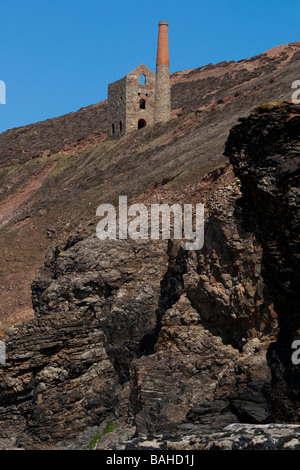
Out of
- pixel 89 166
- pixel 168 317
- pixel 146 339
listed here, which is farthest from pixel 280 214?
pixel 89 166

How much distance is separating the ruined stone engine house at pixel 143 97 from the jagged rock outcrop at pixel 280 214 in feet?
140

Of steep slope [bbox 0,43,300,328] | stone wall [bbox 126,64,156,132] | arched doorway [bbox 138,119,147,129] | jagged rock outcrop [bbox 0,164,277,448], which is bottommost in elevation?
jagged rock outcrop [bbox 0,164,277,448]

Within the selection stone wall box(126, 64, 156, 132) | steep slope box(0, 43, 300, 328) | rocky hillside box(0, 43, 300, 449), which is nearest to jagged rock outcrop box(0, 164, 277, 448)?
rocky hillside box(0, 43, 300, 449)

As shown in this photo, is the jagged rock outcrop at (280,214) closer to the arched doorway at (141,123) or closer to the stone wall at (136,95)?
the stone wall at (136,95)

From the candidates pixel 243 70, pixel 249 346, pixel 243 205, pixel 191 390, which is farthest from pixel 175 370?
pixel 243 70

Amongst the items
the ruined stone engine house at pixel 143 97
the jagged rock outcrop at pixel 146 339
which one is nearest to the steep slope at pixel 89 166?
the ruined stone engine house at pixel 143 97

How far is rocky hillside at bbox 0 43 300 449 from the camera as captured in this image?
9336 millimetres

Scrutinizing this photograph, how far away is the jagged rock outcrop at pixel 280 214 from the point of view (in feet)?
28.7

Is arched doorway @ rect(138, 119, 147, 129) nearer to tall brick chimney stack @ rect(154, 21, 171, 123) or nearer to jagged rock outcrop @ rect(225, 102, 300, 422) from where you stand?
tall brick chimney stack @ rect(154, 21, 171, 123)

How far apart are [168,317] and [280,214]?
983 centimetres

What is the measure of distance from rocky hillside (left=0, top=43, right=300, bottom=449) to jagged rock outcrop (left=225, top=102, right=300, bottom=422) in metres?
0.02

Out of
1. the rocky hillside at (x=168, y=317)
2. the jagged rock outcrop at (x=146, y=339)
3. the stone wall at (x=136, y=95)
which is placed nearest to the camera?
the rocky hillside at (x=168, y=317)
